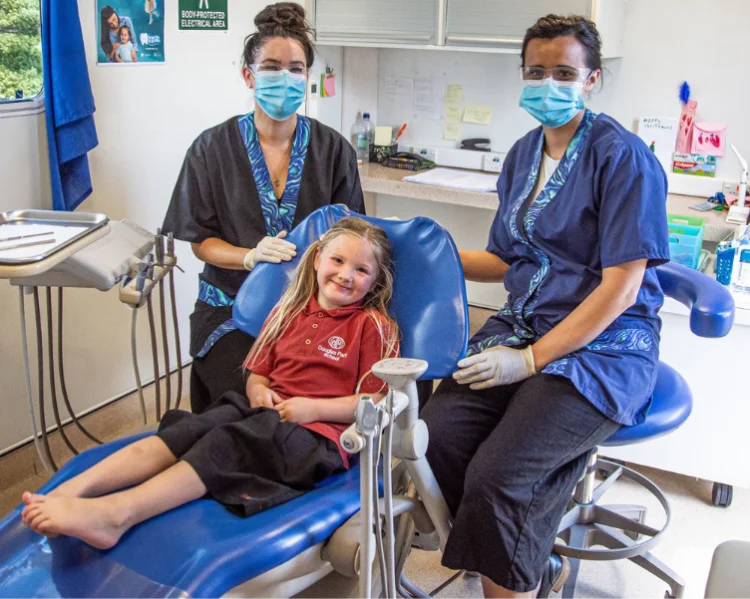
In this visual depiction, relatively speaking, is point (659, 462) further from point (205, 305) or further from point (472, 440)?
point (205, 305)

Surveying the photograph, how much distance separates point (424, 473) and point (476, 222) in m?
2.39

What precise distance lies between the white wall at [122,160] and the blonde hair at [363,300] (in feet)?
3.46

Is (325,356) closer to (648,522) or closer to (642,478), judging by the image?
(642,478)

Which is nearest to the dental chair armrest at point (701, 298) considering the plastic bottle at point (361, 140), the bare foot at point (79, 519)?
the bare foot at point (79, 519)

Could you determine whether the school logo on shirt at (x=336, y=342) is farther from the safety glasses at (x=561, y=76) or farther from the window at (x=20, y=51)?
the window at (x=20, y=51)

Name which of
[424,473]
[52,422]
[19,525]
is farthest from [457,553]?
[52,422]

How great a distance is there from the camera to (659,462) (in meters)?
2.50

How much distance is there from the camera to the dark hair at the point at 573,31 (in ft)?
5.92

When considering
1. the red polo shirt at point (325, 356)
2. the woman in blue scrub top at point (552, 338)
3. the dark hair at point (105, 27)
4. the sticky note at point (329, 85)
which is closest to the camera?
the woman in blue scrub top at point (552, 338)

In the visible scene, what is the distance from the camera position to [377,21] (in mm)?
3180

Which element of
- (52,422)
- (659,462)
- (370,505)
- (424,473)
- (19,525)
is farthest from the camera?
(52,422)

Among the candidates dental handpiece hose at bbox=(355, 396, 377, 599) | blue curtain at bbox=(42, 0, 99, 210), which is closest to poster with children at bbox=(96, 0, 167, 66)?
blue curtain at bbox=(42, 0, 99, 210)

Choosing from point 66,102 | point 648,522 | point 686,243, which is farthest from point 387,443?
point 66,102

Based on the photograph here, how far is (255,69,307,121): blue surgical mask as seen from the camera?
6.69ft
